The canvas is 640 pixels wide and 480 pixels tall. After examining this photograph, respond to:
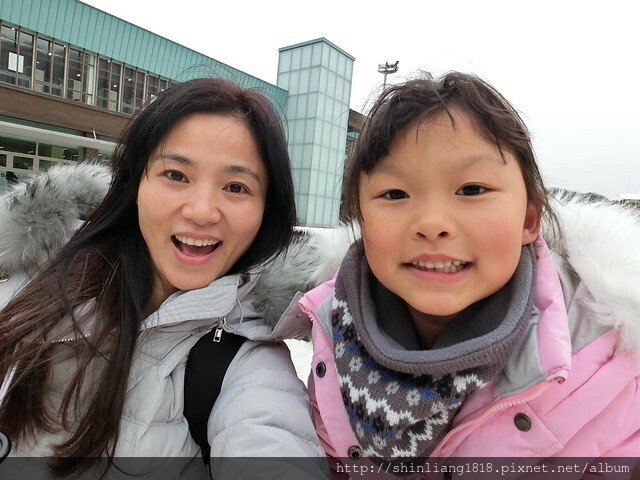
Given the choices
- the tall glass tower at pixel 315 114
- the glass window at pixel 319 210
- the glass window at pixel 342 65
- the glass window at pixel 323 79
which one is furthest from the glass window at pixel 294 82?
the glass window at pixel 319 210

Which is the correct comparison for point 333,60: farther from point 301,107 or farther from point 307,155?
point 307,155

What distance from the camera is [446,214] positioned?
3.27 feet

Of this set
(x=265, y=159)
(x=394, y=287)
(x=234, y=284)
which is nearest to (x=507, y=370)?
(x=394, y=287)

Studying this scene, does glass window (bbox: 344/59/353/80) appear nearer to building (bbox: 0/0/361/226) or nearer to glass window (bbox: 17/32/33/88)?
building (bbox: 0/0/361/226)

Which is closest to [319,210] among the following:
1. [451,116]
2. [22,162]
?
[22,162]

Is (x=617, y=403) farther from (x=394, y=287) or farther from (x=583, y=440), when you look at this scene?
(x=394, y=287)

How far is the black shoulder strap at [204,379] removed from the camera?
48.4 inches

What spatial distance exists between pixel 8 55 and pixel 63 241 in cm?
1385

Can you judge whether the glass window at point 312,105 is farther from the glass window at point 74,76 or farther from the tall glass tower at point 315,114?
the glass window at point 74,76

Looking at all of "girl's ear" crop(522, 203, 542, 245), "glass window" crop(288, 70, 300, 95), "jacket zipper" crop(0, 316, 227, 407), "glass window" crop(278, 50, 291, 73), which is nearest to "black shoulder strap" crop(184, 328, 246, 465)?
"jacket zipper" crop(0, 316, 227, 407)

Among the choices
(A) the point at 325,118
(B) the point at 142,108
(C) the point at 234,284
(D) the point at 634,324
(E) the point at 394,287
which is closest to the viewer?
(D) the point at 634,324

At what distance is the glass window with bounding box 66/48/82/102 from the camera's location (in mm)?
13008

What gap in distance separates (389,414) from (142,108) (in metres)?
1.29

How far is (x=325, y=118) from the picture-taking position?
17625mm
